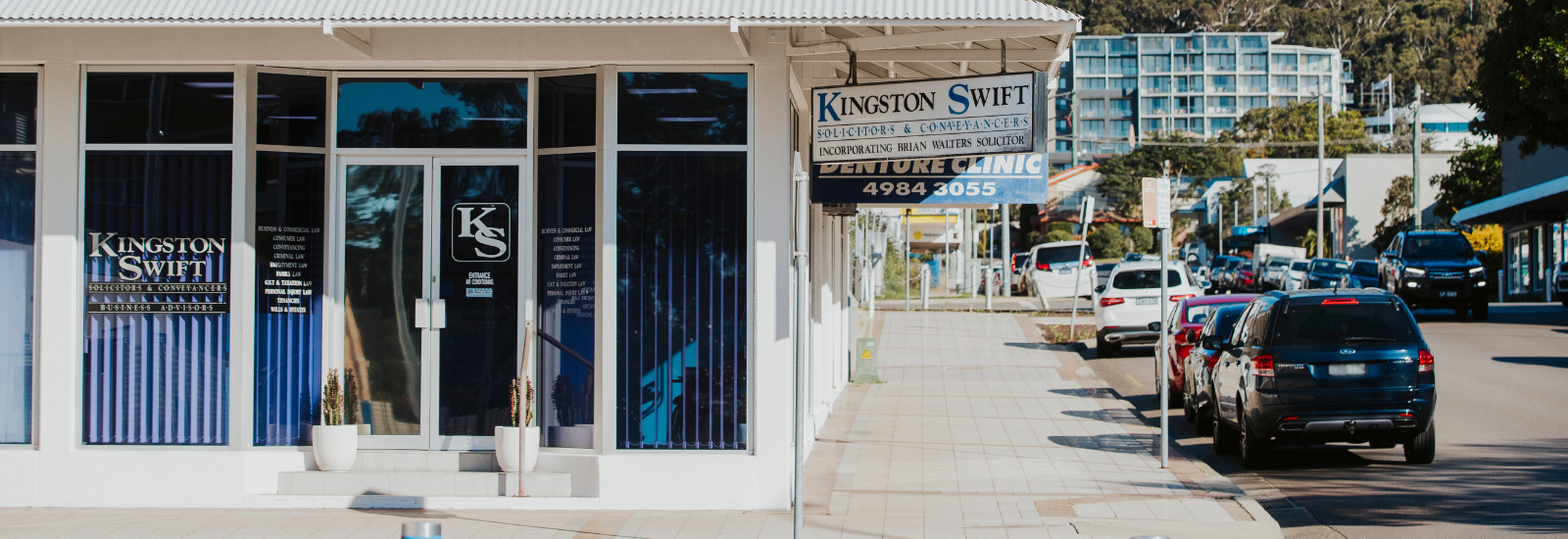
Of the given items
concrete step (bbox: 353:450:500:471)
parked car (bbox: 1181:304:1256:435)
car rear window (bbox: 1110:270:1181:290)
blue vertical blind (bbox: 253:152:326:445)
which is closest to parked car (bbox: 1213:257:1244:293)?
car rear window (bbox: 1110:270:1181:290)

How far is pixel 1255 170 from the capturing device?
298 ft

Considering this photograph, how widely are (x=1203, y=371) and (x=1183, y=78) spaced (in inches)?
6205

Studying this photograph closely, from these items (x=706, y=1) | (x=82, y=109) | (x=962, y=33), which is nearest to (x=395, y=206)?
(x=82, y=109)

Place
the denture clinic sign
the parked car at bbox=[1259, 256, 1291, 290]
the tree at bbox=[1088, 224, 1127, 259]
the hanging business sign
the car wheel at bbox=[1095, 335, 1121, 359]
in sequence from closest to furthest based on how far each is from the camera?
the denture clinic sign → the hanging business sign → the car wheel at bbox=[1095, 335, 1121, 359] → the parked car at bbox=[1259, 256, 1291, 290] → the tree at bbox=[1088, 224, 1127, 259]

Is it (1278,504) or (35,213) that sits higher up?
(35,213)

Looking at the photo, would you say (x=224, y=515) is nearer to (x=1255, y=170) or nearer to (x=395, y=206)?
(x=395, y=206)

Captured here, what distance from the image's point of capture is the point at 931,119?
865 cm

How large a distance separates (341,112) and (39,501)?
10.9 feet

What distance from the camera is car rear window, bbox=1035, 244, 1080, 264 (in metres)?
41.3

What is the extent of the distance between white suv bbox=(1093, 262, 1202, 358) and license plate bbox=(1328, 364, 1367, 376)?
436 inches

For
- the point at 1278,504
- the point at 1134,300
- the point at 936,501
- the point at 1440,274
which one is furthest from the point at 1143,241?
the point at 936,501

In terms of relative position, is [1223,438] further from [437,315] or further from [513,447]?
[437,315]

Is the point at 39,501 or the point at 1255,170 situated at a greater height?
the point at 1255,170

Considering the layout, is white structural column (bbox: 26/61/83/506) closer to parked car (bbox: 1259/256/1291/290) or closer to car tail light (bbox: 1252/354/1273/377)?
car tail light (bbox: 1252/354/1273/377)
